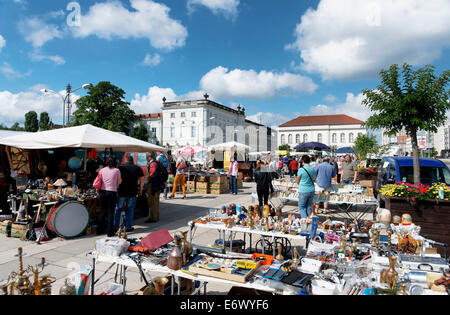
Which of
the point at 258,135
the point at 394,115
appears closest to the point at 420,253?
the point at 394,115

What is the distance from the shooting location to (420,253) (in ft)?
11.4

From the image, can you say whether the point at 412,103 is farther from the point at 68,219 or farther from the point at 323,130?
the point at 323,130

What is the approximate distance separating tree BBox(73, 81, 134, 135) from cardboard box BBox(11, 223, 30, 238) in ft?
130

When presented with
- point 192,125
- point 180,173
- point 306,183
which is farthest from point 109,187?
point 192,125

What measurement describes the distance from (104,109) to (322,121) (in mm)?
67871

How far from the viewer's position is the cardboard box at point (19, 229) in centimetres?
644

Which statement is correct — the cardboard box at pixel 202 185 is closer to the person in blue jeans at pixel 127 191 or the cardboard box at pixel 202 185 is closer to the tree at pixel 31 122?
the person in blue jeans at pixel 127 191

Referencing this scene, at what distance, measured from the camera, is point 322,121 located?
3620 inches

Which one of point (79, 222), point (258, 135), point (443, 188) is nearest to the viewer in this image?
point (443, 188)

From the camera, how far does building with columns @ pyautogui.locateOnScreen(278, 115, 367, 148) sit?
8806 cm

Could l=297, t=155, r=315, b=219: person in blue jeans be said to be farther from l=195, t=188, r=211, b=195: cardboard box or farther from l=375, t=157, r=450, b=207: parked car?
l=195, t=188, r=211, b=195: cardboard box

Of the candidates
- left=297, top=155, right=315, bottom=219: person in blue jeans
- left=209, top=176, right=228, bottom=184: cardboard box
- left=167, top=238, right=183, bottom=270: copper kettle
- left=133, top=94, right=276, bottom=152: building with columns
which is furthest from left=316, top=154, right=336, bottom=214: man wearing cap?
left=133, top=94, right=276, bottom=152: building with columns
